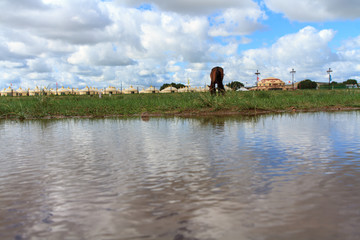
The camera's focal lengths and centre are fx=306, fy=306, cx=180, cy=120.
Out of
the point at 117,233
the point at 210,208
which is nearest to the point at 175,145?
the point at 210,208

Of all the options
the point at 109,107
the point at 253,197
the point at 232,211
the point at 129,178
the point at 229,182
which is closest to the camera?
the point at 232,211

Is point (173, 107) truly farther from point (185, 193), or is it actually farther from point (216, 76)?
point (185, 193)

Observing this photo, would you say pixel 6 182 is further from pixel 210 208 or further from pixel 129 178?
pixel 210 208

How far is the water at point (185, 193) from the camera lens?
2102 millimetres

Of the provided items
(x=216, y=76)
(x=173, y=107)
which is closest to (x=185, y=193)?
(x=173, y=107)

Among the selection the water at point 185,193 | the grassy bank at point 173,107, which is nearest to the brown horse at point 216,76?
the grassy bank at point 173,107

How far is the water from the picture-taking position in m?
2.10

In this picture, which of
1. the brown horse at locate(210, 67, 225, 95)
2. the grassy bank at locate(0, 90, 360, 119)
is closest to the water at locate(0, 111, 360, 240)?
the grassy bank at locate(0, 90, 360, 119)

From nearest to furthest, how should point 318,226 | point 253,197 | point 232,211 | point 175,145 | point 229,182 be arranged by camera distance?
point 318,226, point 232,211, point 253,197, point 229,182, point 175,145

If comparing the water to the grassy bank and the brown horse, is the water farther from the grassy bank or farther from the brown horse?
the brown horse

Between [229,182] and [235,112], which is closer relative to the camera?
[229,182]

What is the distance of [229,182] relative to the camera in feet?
10.2

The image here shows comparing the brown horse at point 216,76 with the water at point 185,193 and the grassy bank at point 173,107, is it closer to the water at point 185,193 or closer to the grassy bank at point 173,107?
the grassy bank at point 173,107

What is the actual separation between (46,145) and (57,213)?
155 inches
